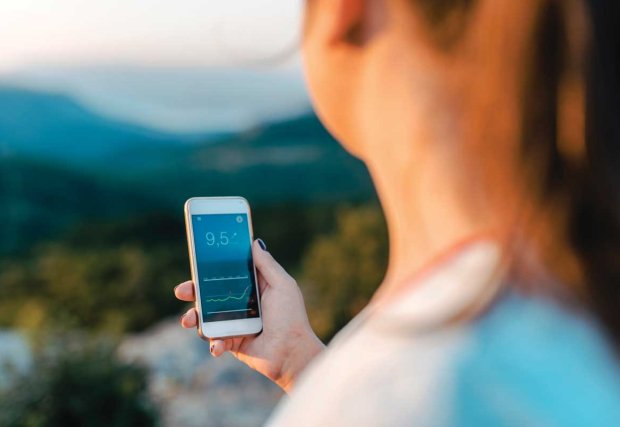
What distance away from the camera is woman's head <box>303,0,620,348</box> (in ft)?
1.95

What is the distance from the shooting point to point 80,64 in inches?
235

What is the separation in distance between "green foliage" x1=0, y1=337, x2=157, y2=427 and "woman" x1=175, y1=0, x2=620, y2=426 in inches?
172

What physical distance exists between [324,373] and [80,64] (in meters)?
5.69

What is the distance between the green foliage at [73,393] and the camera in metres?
4.71

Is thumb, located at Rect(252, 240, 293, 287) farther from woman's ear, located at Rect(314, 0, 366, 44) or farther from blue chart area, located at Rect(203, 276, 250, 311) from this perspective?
woman's ear, located at Rect(314, 0, 366, 44)

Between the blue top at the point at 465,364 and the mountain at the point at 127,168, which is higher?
the blue top at the point at 465,364

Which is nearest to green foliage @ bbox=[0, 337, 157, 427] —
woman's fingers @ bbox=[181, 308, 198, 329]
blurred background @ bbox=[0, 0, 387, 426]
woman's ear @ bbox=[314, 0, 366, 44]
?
blurred background @ bbox=[0, 0, 387, 426]

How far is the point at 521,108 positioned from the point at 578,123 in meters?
0.04

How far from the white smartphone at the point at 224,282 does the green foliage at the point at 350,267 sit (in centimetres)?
488

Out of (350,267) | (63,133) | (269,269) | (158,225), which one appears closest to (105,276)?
(158,225)

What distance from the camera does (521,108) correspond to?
23.4 inches

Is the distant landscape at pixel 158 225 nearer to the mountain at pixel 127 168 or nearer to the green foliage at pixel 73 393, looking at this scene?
the mountain at pixel 127 168

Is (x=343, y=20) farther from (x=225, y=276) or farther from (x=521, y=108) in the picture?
(x=225, y=276)

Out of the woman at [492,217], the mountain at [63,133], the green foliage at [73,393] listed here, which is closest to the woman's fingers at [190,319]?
the woman at [492,217]
